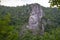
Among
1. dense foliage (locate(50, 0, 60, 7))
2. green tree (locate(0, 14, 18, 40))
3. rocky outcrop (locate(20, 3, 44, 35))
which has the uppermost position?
dense foliage (locate(50, 0, 60, 7))

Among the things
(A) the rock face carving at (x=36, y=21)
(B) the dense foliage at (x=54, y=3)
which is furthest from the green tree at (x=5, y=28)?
(A) the rock face carving at (x=36, y=21)

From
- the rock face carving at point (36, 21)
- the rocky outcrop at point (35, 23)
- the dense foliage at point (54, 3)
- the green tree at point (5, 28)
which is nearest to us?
the green tree at point (5, 28)

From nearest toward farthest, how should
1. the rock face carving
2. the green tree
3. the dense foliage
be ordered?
the green tree < the dense foliage < the rock face carving

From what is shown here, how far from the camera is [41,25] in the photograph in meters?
62.1

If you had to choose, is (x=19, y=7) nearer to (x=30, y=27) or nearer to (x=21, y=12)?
(x=21, y=12)

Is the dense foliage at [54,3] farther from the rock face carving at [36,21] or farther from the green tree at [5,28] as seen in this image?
the rock face carving at [36,21]

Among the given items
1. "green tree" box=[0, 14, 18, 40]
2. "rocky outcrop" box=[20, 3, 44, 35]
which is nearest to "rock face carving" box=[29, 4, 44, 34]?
"rocky outcrop" box=[20, 3, 44, 35]

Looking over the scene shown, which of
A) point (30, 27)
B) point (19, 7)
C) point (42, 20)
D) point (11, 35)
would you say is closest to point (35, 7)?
point (42, 20)

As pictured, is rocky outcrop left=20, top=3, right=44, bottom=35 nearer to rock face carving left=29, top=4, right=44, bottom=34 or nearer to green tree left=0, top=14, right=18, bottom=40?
rock face carving left=29, top=4, right=44, bottom=34

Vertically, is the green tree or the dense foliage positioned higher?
the dense foliage

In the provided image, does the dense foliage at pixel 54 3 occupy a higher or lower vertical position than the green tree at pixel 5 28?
higher

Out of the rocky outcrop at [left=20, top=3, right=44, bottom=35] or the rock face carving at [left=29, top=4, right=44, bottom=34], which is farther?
the rock face carving at [left=29, top=4, right=44, bottom=34]

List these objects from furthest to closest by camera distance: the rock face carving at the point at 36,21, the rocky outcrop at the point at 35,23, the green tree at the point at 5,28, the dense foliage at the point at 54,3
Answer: the rock face carving at the point at 36,21, the rocky outcrop at the point at 35,23, the dense foliage at the point at 54,3, the green tree at the point at 5,28

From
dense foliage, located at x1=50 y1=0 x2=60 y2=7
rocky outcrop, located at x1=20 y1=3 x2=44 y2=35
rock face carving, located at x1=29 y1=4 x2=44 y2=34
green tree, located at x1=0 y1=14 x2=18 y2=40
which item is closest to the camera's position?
green tree, located at x1=0 y1=14 x2=18 y2=40
